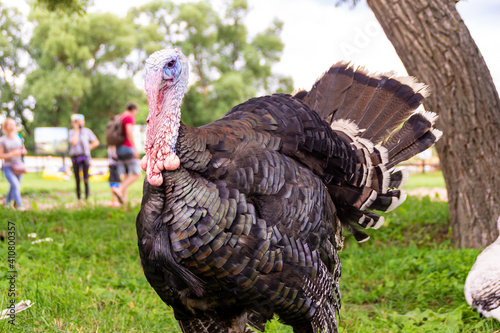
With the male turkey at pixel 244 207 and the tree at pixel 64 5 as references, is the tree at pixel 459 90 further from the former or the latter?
the tree at pixel 64 5

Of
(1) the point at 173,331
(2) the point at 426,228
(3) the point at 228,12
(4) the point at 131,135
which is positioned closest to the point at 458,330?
(1) the point at 173,331

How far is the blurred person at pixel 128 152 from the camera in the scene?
27.8ft

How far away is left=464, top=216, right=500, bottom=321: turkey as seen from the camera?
3516mm

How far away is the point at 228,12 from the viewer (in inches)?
1484

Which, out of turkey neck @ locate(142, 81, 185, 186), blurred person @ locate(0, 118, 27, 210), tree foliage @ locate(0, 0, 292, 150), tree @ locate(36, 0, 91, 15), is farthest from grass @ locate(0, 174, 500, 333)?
tree foliage @ locate(0, 0, 292, 150)

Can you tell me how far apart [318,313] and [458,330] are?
1.32 m

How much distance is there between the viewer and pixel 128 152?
8.52 m

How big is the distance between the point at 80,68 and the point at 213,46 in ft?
32.8

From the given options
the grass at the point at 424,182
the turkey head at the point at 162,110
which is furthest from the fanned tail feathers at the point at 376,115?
the grass at the point at 424,182

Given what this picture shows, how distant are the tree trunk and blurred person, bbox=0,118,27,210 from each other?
20.4 feet

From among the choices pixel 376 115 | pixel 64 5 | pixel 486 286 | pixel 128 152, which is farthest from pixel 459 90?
pixel 128 152

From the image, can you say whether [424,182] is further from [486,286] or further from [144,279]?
[144,279]

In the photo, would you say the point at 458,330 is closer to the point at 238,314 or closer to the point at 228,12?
the point at 238,314

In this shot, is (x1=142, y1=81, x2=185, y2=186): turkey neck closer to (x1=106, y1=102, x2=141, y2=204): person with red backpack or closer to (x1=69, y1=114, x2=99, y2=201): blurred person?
(x1=106, y1=102, x2=141, y2=204): person with red backpack
